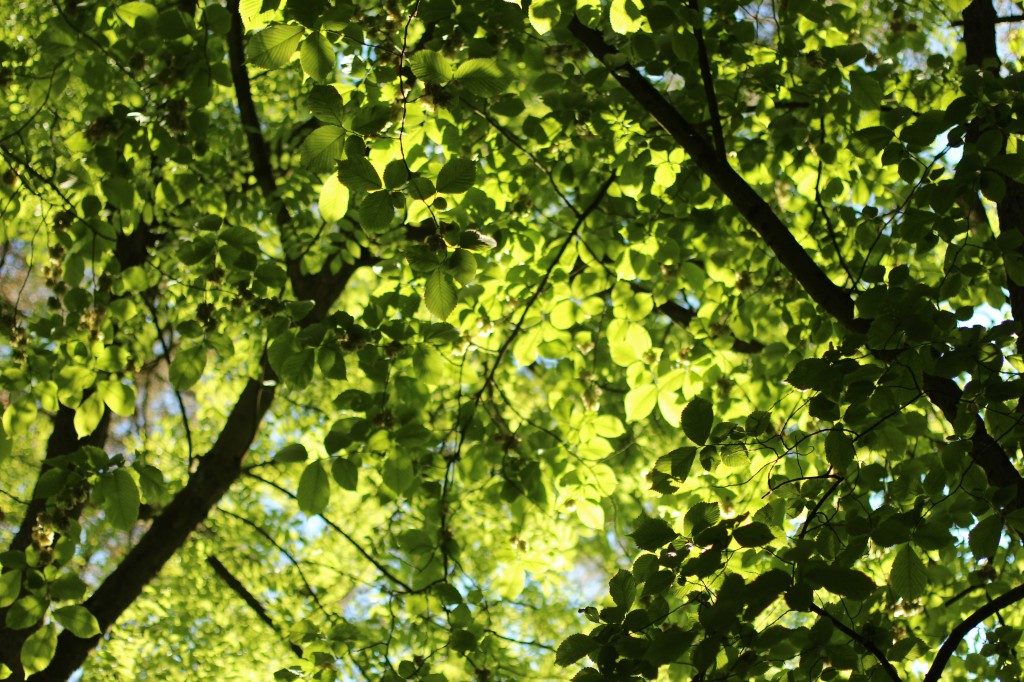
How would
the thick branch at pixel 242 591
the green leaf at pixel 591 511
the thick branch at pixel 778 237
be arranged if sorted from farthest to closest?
the thick branch at pixel 242 591
the green leaf at pixel 591 511
the thick branch at pixel 778 237

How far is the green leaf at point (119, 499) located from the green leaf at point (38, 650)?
337 millimetres

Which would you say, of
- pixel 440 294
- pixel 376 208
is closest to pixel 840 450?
pixel 440 294

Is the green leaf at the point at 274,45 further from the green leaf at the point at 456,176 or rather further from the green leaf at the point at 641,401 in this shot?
the green leaf at the point at 641,401

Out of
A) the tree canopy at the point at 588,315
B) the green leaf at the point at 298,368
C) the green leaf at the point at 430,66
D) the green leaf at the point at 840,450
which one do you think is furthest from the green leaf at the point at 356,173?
the green leaf at the point at 840,450

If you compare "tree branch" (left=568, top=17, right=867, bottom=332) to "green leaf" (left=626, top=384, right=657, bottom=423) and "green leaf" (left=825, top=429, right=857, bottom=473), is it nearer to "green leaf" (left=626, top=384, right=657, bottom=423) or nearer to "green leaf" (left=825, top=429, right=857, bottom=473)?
"green leaf" (left=825, top=429, right=857, bottom=473)

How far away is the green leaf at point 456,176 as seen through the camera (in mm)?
1721

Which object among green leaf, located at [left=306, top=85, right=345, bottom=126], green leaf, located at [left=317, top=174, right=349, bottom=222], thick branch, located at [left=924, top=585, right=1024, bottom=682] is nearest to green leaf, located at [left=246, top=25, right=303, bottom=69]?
green leaf, located at [left=306, top=85, right=345, bottom=126]

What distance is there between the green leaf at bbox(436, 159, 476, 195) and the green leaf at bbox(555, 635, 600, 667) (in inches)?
39.6

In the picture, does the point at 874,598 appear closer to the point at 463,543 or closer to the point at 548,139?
the point at 548,139

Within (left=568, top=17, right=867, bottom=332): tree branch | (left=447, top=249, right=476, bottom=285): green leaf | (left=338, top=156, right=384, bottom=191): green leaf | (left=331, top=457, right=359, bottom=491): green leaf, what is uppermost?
(left=568, top=17, right=867, bottom=332): tree branch

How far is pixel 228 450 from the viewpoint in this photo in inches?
178

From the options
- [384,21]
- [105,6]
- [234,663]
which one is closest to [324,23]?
[384,21]

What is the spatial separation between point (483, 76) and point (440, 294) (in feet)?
1.83

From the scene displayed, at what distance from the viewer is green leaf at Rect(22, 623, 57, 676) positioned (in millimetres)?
2031
